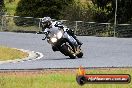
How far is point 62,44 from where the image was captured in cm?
1866

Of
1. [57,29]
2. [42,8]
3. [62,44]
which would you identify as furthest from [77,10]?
[57,29]

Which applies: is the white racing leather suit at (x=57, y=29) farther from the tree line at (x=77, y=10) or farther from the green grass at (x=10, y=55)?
the tree line at (x=77, y=10)

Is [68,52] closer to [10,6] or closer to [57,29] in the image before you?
[57,29]

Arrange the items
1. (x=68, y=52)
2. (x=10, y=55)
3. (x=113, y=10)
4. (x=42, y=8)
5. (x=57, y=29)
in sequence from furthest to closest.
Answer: (x=42, y=8) → (x=113, y=10) → (x=10, y=55) → (x=68, y=52) → (x=57, y=29)

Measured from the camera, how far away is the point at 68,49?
62.8 ft

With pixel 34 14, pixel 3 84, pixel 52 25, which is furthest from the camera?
pixel 34 14

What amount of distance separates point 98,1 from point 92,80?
35058mm

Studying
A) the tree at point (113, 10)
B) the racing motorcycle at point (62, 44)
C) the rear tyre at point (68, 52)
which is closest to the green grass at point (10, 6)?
the tree at point (113, 10)

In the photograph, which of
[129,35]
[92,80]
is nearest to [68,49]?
[92,80]

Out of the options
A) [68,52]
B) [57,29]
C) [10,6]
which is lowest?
[10,6]

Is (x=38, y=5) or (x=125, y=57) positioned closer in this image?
(x=125, y=57)

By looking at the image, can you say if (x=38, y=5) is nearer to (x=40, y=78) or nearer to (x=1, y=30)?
(x=1, y=30)

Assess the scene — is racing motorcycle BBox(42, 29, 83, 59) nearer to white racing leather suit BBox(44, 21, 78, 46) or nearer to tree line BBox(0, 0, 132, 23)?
white racing leather suit BBox(44, 21, 78, 46)

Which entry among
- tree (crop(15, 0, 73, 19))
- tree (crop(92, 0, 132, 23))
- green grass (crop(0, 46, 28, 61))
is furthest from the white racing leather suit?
tree (crop(15, 0, 73, 19))
